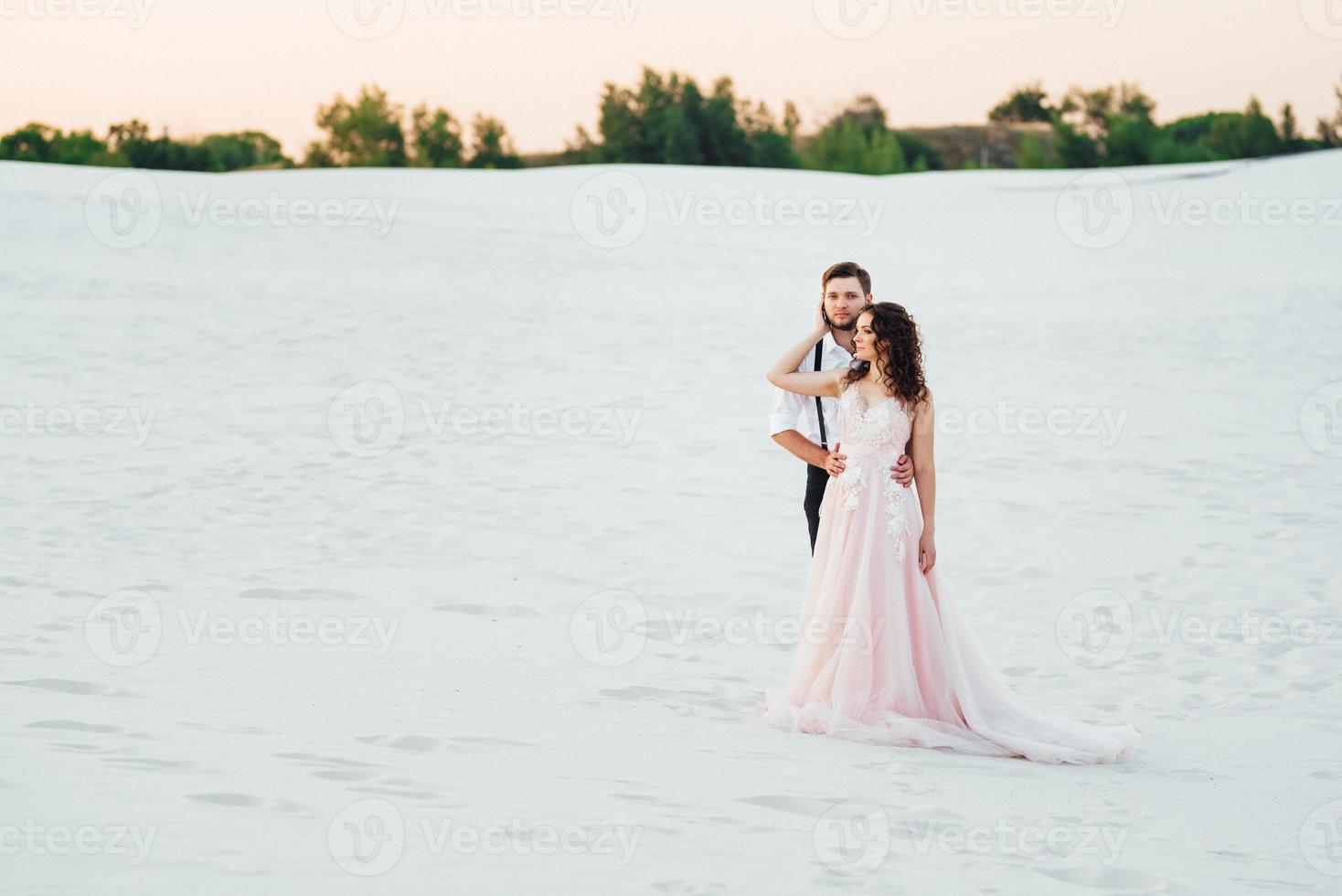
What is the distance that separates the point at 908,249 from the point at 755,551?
14116 mm

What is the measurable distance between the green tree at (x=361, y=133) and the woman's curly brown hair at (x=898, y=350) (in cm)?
5040

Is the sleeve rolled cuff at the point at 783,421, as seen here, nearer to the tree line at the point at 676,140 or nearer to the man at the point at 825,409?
the man at the point at 825,409

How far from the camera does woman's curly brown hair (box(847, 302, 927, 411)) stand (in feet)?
18.0

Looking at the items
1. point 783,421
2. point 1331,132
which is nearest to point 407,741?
point 783,421

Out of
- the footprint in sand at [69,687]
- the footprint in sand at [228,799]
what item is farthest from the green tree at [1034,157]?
the footprint in sand at [228,799]

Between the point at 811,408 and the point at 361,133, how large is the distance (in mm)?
53002

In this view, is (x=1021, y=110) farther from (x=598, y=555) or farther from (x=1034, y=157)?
(x=598, y=555)

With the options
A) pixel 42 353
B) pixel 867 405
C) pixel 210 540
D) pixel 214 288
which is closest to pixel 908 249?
pixel 214 288

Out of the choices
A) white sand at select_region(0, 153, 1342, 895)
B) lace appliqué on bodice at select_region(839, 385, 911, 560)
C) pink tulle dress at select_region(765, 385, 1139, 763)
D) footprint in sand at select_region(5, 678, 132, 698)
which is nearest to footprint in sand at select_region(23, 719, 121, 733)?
white sand at select_region(0, 153, 1342, 895)

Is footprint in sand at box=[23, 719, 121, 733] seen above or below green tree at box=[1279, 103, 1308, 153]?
below

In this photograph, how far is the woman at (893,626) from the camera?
5.49 metres

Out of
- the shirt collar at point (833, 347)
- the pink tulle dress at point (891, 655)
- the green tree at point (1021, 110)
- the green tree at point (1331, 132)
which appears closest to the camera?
the pink tulle dress at point (891, 655)

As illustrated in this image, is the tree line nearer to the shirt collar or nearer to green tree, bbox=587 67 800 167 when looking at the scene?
green tree, bbox=587 67 800 167

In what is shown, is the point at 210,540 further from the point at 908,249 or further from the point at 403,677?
the point at 908,249
